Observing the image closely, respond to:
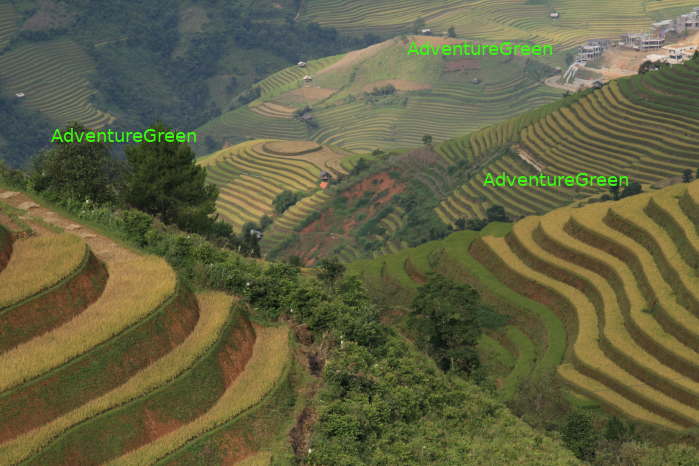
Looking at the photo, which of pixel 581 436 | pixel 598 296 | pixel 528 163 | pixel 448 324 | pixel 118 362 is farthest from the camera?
pixel 528 163

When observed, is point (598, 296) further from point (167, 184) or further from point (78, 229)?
point (78, 229)

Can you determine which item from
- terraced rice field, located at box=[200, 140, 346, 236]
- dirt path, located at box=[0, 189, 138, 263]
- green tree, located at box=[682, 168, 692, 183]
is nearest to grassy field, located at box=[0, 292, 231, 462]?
dirt path, located at box=[0, 189, 138, 263]

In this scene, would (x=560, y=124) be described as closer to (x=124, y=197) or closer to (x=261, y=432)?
(x=124, y=197)

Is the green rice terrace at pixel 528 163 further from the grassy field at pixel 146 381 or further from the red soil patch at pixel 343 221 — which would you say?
the grassy field at pixel 146 381

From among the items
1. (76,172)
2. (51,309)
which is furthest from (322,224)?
(51,309)

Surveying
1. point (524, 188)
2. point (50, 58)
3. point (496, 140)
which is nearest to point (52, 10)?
point (50, 58)

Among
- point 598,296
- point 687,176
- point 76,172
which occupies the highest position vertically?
point 76,172

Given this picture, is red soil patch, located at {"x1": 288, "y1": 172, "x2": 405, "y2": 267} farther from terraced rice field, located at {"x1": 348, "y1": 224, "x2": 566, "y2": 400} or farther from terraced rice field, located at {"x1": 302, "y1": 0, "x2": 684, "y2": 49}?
terraced rice field, located at {"x1": 302, "y1": 0, "x2": 684, "y2": 49}
